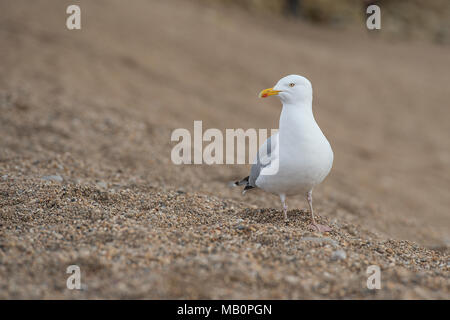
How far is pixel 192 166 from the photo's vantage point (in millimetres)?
8523

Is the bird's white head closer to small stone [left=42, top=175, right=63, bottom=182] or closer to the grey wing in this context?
the grey wing

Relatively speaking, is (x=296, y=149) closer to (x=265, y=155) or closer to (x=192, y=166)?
(x=265, y=155)

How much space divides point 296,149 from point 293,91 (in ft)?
1.88

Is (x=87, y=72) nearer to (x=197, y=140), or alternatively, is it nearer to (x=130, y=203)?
(x=197, y=140)

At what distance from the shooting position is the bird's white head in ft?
14.8

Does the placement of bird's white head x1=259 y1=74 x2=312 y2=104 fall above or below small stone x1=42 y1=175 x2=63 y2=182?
above

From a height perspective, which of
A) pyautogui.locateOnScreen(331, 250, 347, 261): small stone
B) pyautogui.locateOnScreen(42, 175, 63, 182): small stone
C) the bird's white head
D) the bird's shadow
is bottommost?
pyautogui.locateOnScreen(331, 250, 347, 261): small stone

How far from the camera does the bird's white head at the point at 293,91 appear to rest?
451 centimetres

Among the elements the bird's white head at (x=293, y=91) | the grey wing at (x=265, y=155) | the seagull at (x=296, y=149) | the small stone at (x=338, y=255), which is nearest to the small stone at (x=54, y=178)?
the grey wing at (x=265, y=155)

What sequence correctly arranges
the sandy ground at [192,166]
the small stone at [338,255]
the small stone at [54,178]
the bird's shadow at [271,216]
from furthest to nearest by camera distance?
the small stone at [54,178], the bird's shadow at [271,216], the small stone at [338,255], the sandy ground at [192,166]

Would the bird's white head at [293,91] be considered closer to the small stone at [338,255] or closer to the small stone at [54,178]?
the small stone at [338,255]

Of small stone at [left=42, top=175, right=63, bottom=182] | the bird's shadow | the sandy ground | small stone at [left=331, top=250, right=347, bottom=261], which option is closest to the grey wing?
the bird's shadow
